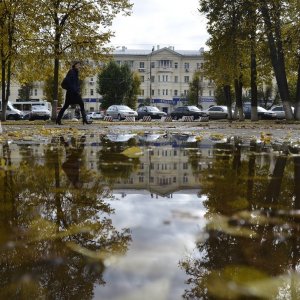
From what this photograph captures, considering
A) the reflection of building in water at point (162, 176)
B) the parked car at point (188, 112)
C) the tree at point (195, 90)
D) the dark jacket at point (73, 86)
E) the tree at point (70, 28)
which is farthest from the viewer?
the tree at point (195, 90)

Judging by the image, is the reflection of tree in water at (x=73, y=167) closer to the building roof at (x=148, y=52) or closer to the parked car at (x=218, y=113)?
the parked car at (x=218, y=113)

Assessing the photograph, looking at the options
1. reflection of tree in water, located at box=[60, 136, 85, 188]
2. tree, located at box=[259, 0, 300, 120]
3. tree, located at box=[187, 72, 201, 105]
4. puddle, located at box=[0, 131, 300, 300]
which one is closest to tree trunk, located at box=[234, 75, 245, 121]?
tree, located at box=[259, 0, 300, 120]

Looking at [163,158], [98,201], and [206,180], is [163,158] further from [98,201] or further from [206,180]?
[98,201]

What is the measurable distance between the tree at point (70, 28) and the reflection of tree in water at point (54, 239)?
→ 20.1 m

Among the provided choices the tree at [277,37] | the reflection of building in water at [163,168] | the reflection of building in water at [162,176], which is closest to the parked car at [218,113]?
the tree at [277,37]

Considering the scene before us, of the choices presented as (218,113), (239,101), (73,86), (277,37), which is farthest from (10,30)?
(218,113)

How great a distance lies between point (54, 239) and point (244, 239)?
909mm

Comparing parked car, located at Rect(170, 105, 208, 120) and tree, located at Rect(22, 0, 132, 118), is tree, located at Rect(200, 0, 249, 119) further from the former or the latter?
parked car, located at Rect(170, 105, 208, 120)

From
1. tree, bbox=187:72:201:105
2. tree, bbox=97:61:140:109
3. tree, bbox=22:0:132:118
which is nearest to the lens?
tree, bbox=22:0:132:118

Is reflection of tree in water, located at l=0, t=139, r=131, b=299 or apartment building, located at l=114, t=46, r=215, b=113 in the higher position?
apartment building, located at l=114, t=46, r=215, b=113

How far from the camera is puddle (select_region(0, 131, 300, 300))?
161cm

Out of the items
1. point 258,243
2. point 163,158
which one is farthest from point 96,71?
→ point 258,243

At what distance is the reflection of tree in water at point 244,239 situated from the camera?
64.1 inches

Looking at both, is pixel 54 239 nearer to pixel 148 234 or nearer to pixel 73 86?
pixel 148 234
